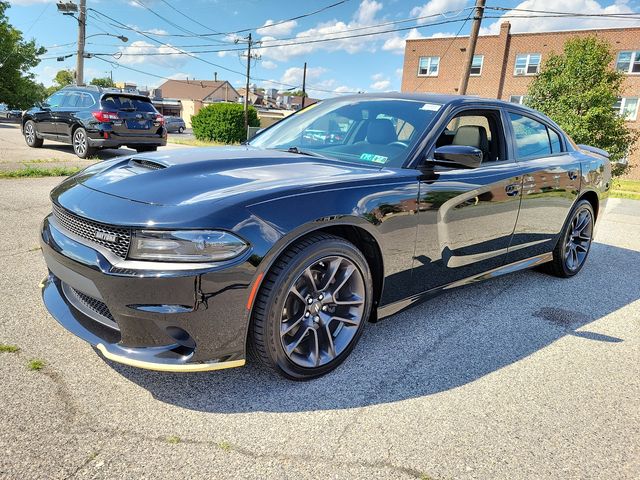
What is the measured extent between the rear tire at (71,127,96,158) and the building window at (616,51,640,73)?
104 feet

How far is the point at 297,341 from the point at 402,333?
1.02 meters

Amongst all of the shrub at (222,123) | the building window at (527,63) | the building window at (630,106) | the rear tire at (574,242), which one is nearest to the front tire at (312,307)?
the rear tire at (574,242)

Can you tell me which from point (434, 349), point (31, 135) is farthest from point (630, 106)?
point (434, 349)

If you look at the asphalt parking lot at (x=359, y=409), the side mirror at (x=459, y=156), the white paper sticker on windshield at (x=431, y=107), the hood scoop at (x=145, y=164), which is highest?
the white paper sticker on windshield at (x=431, y=107)

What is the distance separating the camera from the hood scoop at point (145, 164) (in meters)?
2.79

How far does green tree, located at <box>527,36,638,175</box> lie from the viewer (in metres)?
21.0

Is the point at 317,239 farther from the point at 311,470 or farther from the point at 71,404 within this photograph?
the point at 71,404

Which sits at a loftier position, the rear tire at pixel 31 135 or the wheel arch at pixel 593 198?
the wheel arch at pixel 593 198

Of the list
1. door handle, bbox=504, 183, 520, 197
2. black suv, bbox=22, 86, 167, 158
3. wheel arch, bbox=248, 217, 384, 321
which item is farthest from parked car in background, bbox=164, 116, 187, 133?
wheel arch, bbox=248, 217, 384, 321

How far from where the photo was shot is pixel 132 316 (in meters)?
2.15

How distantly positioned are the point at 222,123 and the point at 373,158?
859 inches

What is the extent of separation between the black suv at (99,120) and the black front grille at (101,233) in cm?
930

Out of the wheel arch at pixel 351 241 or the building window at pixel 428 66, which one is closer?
the wheel arch at pixel 351 241

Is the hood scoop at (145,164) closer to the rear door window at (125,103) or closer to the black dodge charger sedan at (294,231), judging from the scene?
the black dodge charger sedan at (294,231)
